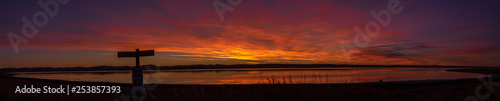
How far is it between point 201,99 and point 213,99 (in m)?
0.39

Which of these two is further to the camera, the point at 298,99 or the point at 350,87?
the point at 350,87

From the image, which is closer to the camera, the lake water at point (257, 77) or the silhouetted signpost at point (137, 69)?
the silhouetted signpost at point (137, 69)

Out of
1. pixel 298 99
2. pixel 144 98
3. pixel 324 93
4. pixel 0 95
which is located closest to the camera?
pixel 0 95

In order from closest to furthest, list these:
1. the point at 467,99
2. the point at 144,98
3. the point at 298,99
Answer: the point at 298,99, the point at 467,99, the point at 144,98

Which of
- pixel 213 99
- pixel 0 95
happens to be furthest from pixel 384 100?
pixel 0 95

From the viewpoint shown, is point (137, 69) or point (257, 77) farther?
point (257, 77)

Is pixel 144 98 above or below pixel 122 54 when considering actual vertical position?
below

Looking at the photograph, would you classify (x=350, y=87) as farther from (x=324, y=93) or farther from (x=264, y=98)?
(x=264, y=98)

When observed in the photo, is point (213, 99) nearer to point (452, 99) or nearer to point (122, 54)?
point (122, 54)

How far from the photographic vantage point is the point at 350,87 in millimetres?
8680

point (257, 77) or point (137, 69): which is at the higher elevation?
point (257, 77)

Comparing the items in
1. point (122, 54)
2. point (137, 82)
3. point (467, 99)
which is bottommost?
point (467, 99)

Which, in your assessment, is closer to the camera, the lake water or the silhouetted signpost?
the silhouetted signpost

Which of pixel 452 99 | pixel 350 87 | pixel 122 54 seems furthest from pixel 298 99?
pixel 122 54
